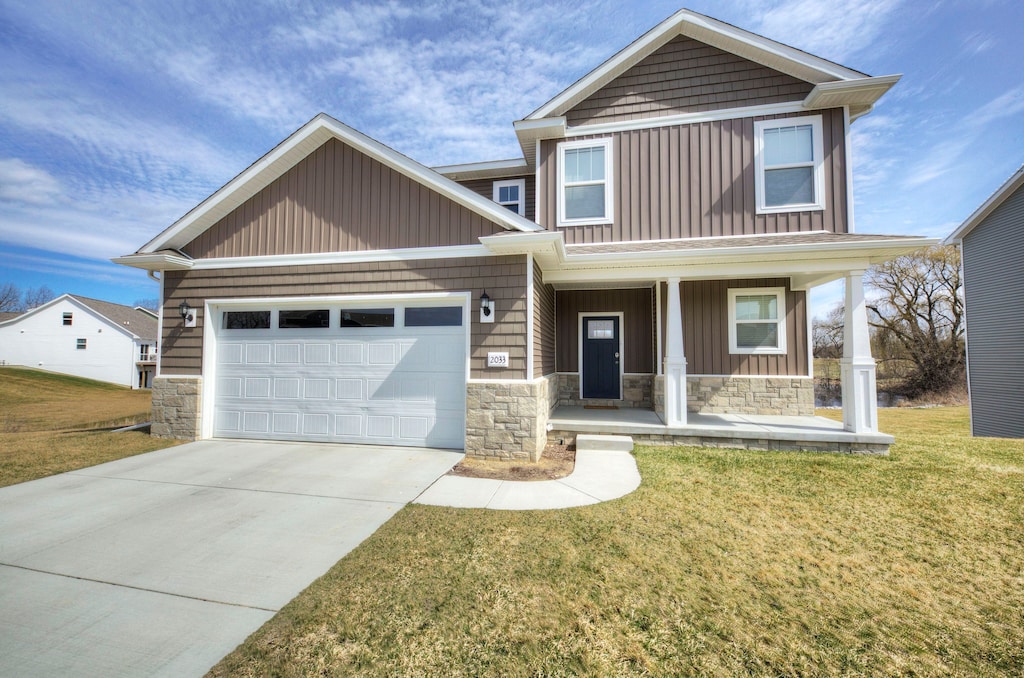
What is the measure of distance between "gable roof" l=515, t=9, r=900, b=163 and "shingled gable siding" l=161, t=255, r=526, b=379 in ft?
13.0

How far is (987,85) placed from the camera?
12648 mm

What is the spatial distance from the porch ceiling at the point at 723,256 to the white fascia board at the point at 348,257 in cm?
52

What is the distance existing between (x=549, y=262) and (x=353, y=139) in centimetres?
387

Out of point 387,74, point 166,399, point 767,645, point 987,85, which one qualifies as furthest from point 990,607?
point 987,85

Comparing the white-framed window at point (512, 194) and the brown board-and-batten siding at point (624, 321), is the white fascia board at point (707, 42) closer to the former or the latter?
the white-framed window at point (512, 194)

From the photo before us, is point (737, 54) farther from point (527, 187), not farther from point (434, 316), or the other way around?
point (434, 316)

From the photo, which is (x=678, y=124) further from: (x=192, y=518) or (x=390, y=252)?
(x=192, y=518)

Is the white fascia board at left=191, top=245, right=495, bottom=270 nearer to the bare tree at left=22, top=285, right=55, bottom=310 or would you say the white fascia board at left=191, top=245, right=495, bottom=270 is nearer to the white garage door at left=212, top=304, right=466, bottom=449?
the white garage door at left=212, top=304, right=466, bottom=449

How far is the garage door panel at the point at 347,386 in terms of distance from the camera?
6.48m

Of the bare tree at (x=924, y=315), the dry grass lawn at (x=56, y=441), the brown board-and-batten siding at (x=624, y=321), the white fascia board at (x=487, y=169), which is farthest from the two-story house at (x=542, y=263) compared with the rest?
the bare tree at (x=924, y=315)

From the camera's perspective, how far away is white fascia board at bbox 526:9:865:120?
729 cm

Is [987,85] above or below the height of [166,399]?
above

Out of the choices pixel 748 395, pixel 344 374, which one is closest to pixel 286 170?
pixel 344 374

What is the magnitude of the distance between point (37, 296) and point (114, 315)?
25.8 meters
